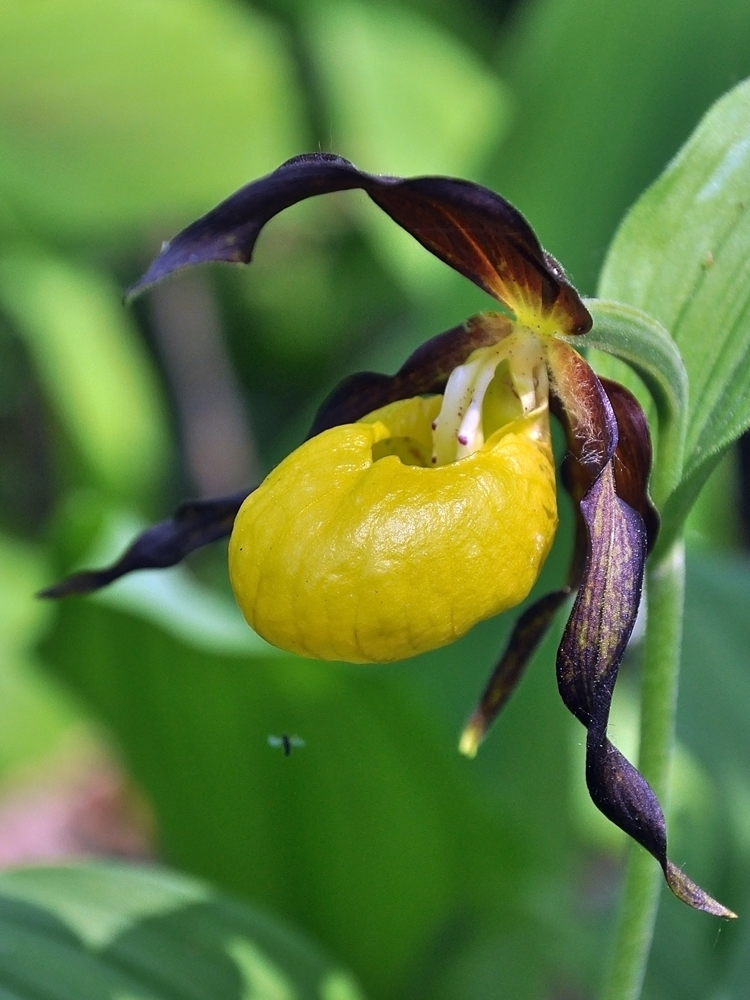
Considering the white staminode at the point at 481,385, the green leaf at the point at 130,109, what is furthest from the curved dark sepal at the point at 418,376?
the green leaf at the point at 130,109

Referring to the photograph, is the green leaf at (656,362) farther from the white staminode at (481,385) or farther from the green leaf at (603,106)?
the green leaf at (603,106)

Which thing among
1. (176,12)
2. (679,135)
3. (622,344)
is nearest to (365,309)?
(176,12)

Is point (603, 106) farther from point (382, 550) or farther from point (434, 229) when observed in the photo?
point (382, 550)

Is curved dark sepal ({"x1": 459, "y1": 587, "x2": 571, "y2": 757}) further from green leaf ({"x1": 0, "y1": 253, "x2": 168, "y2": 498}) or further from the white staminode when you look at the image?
green leaf ({"x1": 0, "y1": 253, "x2": 168, "y2": 498})

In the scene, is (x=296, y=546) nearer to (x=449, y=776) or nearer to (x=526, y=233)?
(x=526, y=233)

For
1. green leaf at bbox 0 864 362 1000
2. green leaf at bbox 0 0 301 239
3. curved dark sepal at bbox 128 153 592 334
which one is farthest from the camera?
green leaf at bbox 0 0 301 239

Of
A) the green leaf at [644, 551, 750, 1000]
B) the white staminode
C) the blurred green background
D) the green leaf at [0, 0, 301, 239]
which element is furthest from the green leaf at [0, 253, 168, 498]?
the white staminode
